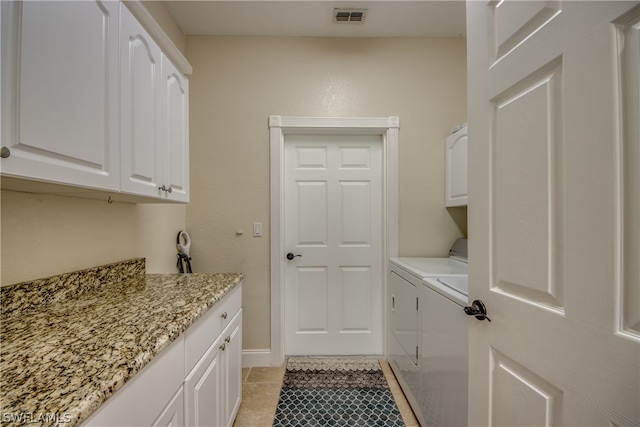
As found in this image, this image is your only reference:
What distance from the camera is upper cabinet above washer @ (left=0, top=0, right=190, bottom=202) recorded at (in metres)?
0.69

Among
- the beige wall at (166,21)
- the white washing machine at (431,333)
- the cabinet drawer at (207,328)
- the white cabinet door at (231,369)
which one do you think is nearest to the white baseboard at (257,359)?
the white cabinet door at (231,369)

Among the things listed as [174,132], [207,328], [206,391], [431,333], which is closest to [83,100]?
[174,132]

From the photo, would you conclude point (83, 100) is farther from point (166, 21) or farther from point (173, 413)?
point (166, 21)

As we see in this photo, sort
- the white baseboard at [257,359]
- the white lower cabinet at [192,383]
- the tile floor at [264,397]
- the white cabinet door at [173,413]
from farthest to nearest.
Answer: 1. the white baseboard at [257,359]
2. the tile floor at [264,397]
3. the white cabinet door at [173,413]
4. the white lower cabinet at [192,383]

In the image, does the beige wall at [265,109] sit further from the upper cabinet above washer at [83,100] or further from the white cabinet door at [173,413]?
the white cabinet door at [173,413]

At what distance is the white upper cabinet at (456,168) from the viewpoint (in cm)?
212

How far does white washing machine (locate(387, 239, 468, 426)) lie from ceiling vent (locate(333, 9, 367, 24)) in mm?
1941

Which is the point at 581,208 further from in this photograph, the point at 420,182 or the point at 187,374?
the point at 420,182

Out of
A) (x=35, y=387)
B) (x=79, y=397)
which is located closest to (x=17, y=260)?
(x=35, y=387)

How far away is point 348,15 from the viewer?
2109 mm

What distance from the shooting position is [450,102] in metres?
2.43

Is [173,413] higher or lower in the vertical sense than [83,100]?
lower

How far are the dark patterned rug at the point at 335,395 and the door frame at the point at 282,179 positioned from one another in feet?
0.87

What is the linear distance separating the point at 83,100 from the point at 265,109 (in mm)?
1592
